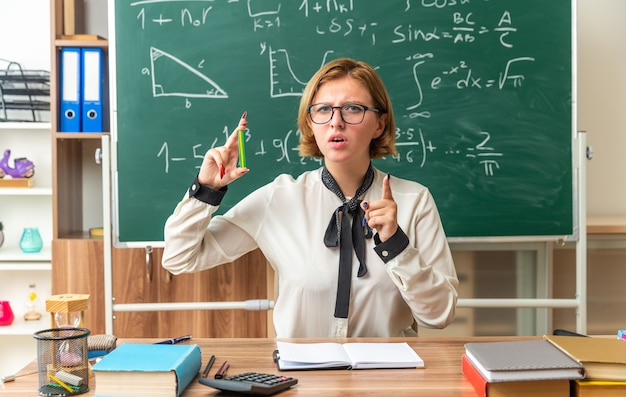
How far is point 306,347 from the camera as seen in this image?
1.58 metres

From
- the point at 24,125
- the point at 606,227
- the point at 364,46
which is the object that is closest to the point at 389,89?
the point at 364,46

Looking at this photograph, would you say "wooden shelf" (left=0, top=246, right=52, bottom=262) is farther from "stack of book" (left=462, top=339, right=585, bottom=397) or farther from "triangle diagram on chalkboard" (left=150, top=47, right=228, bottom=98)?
"stack of book" (left=462, top=339, right=585, bottom=397)

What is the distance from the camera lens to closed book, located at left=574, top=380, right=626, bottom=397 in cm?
121

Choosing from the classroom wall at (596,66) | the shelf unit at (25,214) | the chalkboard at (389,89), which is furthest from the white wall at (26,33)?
the chalkboard at (389,89)

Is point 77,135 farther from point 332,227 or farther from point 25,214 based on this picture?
point 332,227

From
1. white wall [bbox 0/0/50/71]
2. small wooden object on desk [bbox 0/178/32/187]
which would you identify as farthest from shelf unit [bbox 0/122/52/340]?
white wall [bbox 0/0/50/71]

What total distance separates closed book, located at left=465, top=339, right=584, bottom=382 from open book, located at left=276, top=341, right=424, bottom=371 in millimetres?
181

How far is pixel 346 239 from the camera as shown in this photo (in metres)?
1.93

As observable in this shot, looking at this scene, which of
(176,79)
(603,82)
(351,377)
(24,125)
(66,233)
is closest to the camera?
(351,377)

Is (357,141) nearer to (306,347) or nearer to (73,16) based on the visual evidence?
(306,347)

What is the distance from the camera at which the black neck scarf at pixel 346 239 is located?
1.91 m

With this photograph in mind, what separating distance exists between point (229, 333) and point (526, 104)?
142cm

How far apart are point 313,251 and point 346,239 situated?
11cm

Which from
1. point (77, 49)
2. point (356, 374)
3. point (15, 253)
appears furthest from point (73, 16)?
point (356, 374)
